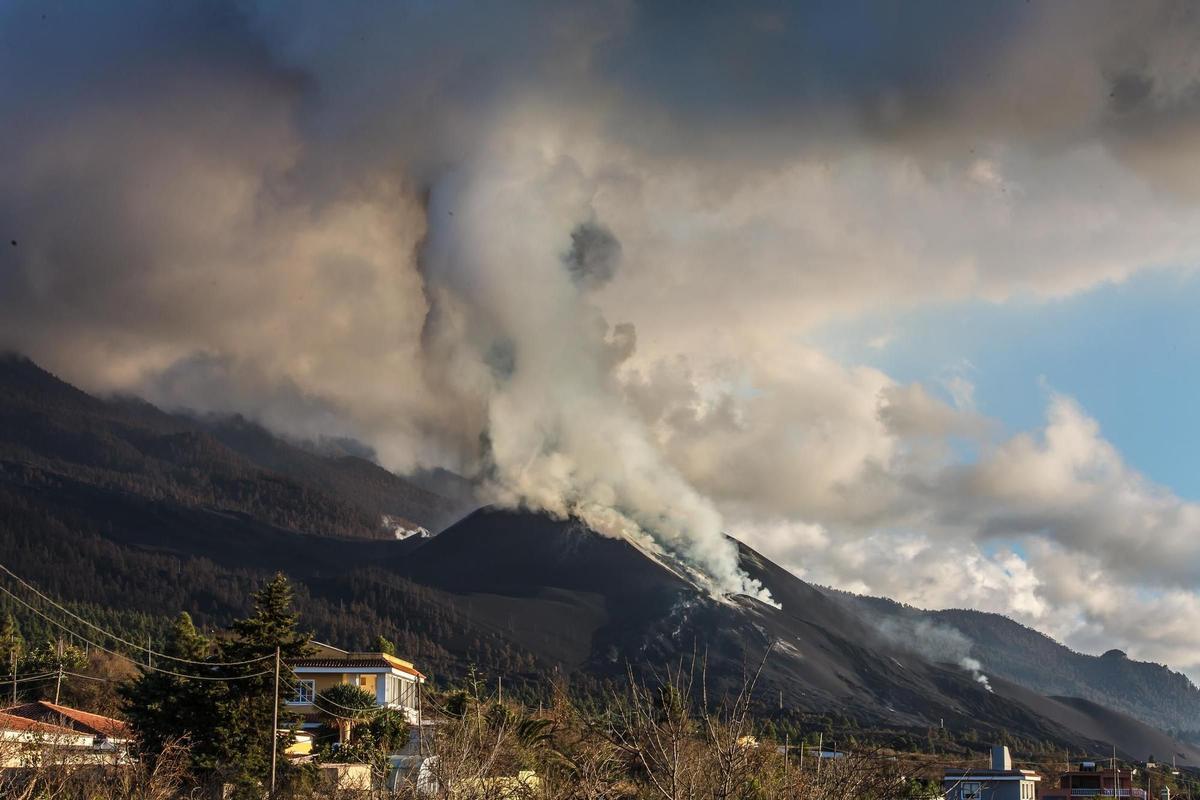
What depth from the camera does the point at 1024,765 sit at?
183250 millimetres

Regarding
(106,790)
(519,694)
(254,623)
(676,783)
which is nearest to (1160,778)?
(519,694)

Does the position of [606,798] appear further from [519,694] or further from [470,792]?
[519,694]

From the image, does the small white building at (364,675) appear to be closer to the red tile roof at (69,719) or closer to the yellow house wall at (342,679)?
the yellow house wall at (342,679)

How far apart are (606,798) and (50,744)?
36782mm

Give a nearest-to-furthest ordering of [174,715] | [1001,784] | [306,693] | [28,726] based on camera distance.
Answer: [174,715], [28,726], [306,693], [1001,784]

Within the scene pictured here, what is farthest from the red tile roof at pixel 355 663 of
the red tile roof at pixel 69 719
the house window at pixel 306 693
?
the red tile roof at pixel 69 719

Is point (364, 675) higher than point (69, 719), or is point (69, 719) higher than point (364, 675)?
point (364, 675)

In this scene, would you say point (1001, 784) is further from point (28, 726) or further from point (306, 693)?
point (28, 726)

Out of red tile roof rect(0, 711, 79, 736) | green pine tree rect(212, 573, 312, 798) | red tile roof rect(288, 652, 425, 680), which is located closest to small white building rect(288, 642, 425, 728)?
red tile roof rect(288, 652, 425, 680)

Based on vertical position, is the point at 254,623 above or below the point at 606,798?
above

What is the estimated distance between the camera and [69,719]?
81.5 metres

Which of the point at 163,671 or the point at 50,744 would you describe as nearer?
the point at 50,744

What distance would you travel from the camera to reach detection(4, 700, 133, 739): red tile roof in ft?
260

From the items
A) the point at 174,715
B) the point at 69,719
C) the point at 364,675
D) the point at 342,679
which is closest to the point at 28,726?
the point at 174,715
